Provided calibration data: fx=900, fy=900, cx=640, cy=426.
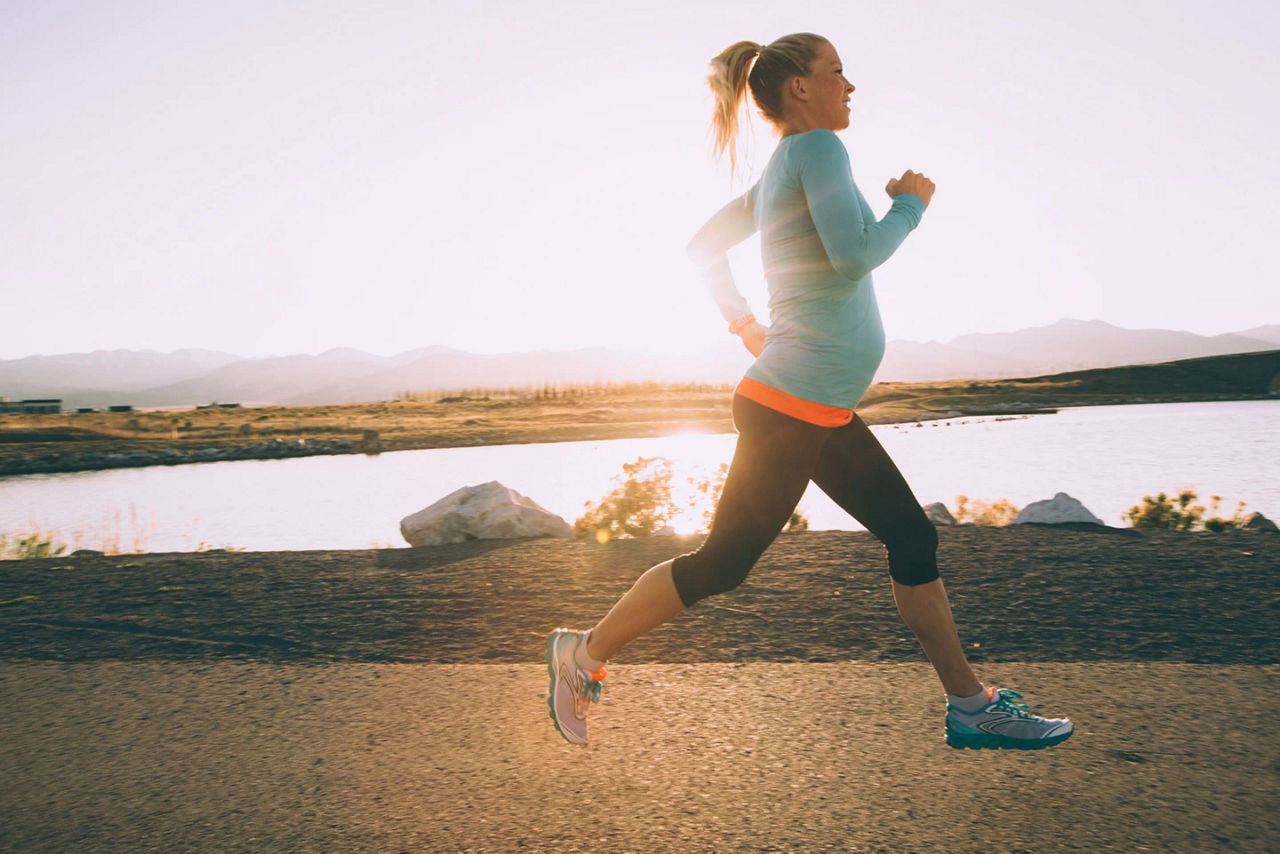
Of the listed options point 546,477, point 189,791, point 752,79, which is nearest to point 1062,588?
point 752,79

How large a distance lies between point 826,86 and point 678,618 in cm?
293

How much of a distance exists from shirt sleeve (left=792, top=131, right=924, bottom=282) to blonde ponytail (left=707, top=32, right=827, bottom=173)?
0.22m

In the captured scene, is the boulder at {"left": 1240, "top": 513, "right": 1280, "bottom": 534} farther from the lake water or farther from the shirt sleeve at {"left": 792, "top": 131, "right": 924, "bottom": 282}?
the shirt sleeve at {"left": 792, "top": 131, "right": 924, "bottom": 282}

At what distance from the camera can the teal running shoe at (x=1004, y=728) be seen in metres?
2.87

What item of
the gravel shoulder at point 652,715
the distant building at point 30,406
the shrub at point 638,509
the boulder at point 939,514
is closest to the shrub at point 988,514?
the boulder at point 939,514

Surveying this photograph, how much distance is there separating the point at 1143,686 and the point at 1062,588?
1685 millimetres

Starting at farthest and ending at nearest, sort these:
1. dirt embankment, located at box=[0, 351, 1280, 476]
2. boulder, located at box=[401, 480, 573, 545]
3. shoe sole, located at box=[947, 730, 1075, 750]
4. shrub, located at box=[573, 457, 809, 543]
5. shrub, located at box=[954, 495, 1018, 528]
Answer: dirt embankment, located at box=[0, 351, 1280, 476], shrub, located at box=[573, 457, 809, 543], shrub, located at box=[954, 495, 1018, 528], boulder, located at box=[401, 480, 573, 545], shoe sole, located at box=[947, 730, 1075, 750]

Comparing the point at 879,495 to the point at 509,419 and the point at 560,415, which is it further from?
the point at 560,415

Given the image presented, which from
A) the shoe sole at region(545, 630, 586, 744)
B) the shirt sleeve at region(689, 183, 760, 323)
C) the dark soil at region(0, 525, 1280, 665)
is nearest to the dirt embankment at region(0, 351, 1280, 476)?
the dark soil at region(0, 525, 1280, 665)

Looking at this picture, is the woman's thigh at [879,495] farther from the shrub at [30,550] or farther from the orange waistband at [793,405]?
the shrub at [30,550]

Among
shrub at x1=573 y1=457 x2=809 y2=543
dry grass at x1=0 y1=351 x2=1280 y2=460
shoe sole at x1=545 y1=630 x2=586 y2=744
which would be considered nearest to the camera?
shoe sole at x1=545 y1=630 x2=586 y2=744

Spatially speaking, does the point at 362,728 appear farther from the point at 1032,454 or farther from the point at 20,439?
the point at 20,439

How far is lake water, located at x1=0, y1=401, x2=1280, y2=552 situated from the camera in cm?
1291

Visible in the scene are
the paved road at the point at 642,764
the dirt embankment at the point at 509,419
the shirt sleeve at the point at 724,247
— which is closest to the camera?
the paved road at the point at 642,764
